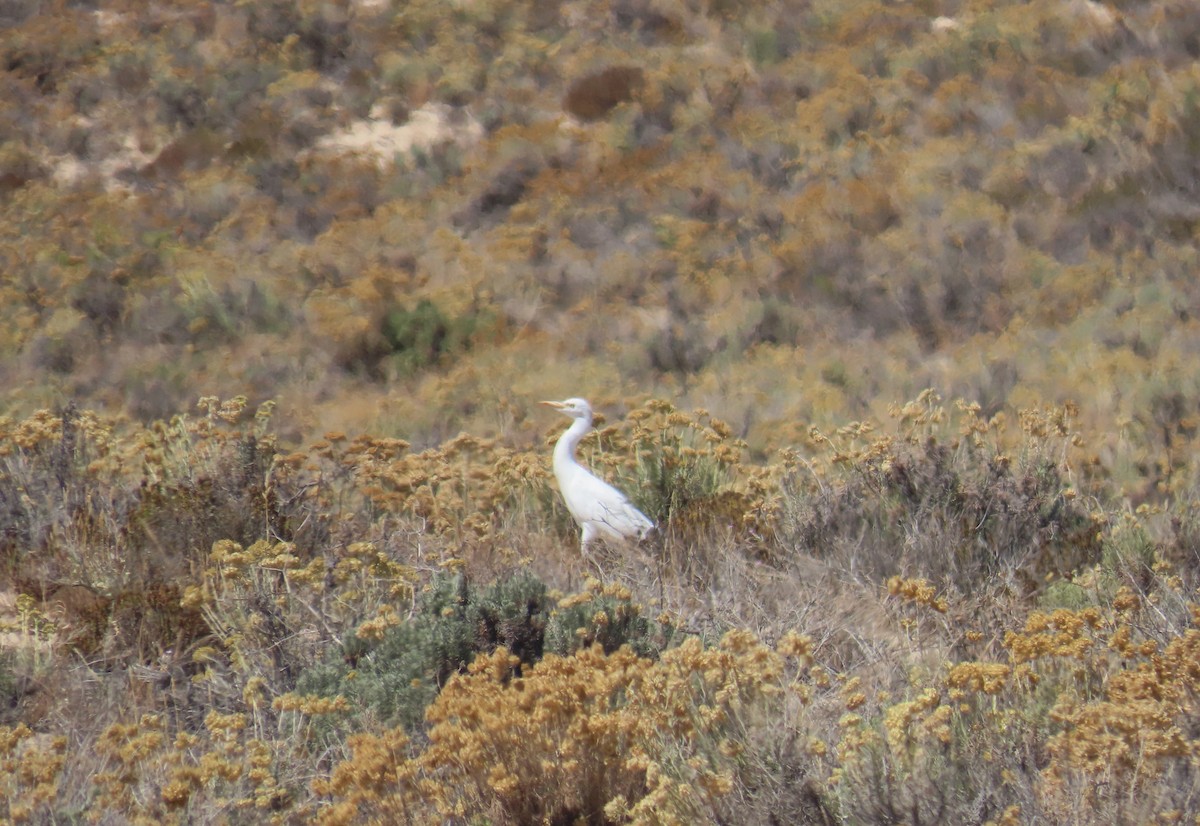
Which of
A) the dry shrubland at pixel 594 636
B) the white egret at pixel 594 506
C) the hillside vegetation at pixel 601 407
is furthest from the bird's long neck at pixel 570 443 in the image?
the hillside vegetation at pixel 601 407

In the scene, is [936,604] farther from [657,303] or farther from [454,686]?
[657,303]

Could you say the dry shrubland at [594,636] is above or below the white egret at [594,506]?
above

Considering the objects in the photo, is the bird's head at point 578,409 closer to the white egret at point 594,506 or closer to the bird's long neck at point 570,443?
the bird's long neck at point 570,443

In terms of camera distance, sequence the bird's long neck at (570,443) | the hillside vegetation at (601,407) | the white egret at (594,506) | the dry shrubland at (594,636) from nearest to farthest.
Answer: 1. the dry shrubland at (594,636)
2. the hillside vegetation at (601,407)
3. the white egret at (594,506)
4. the bird's long neck at (570,443)

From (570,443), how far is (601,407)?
304cm

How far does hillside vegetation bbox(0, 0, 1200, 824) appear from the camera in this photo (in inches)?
135

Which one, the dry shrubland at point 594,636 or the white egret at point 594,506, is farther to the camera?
the white egret at point 594,506

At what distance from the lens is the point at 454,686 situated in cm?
363

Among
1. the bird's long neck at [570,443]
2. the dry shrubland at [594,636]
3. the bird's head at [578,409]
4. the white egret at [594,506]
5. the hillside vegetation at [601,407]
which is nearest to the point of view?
the dry shrubland at [594,636]

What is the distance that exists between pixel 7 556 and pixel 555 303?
6184 mm

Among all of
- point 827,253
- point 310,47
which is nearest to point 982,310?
point 827,253

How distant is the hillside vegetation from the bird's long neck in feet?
0.87

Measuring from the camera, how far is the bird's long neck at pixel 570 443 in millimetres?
6746

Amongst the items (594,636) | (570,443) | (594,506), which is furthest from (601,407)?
(594,636)
